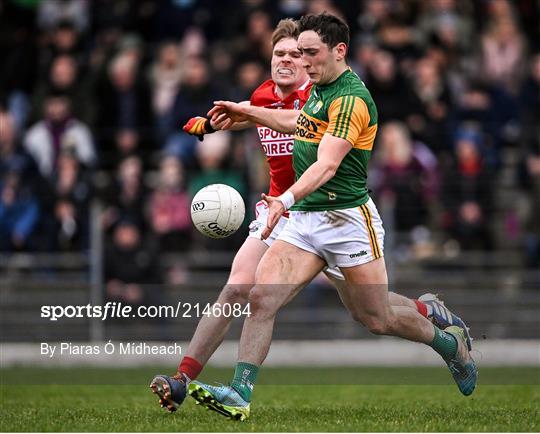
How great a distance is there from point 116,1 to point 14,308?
5.80 meters

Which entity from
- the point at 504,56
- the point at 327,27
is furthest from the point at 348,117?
the point at 504,56

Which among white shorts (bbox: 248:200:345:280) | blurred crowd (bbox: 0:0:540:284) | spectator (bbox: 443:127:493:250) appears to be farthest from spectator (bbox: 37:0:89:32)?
white shorts (bbox: 248:200:345:280)

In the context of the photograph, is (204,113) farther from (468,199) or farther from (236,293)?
(236,293)

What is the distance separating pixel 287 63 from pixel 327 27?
1011 mm

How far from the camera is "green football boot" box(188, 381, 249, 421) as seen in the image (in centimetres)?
907

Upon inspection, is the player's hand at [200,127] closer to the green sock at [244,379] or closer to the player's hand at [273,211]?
the player's hand at [273,211]

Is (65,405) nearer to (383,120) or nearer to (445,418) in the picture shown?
(445,418)

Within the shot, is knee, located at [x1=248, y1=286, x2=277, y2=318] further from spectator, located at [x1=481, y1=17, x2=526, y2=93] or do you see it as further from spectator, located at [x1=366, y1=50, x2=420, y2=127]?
spectator, located at [x1=481, y1=17, x2=526, y2=93]

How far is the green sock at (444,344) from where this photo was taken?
32.7 feet

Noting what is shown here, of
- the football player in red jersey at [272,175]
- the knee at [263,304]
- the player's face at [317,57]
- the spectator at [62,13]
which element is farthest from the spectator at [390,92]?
the knee at [263,304]

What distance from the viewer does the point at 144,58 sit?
19.9 metres

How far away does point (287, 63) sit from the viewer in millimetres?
10180

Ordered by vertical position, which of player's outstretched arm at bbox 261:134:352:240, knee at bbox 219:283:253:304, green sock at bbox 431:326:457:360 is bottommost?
green sock at bbox 431:326:457:360

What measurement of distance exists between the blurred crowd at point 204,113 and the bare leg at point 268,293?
751 centimetres
